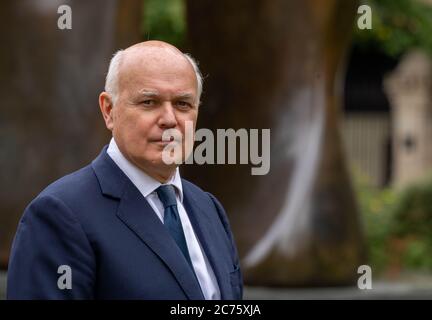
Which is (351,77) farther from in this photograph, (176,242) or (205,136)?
(176,242)

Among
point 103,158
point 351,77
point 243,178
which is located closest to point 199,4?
point 243,178

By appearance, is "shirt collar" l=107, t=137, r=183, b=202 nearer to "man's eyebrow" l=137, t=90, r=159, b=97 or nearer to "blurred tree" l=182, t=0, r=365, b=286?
"man's eyebrow" l=137, t=90, r=159, b=97

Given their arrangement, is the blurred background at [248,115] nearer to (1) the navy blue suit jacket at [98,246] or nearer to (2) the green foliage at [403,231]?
(2) the green foliage at [403,231]

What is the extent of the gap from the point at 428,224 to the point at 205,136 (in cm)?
449

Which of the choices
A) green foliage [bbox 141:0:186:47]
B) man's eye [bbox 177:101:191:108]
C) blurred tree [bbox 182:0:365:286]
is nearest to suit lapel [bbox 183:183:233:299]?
man's eye [bbox 177:101:191:108]

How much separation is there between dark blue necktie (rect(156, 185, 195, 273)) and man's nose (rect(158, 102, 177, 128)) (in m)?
0.14

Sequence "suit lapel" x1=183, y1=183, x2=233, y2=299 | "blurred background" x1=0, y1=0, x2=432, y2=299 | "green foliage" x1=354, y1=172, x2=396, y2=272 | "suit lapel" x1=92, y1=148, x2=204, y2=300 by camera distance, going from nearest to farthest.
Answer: "suit lapel" x1=92, y1=148, x2=204, y2=300, "suit lapel" x1=183, y1=183, x2=233, y2=299, "blurred background" x1=0, y1=0, x2=432, y2=299, "green foliage" x1=354, y1=172, x2=396, y2=272

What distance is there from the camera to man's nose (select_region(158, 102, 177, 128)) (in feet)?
7.01

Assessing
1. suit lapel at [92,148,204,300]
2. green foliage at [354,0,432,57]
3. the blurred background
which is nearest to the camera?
suit lapel at [92,148,204,300]

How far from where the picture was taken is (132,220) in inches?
83.1

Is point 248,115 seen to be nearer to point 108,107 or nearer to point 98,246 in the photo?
point 108,107

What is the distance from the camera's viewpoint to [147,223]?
2.13m

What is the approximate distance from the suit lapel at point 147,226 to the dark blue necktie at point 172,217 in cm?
4

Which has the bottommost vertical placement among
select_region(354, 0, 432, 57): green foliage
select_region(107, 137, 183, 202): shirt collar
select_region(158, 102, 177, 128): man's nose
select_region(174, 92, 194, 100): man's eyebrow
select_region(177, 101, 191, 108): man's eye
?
select_region(107, 137, 183, 202): shirt collar
